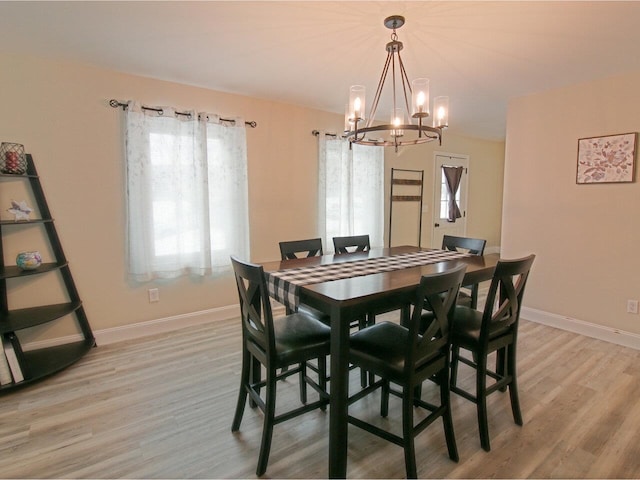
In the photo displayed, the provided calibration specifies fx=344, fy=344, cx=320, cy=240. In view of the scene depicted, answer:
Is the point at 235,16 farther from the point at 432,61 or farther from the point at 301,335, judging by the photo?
the point at 301,335

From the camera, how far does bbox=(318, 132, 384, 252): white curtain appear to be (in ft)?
13.7

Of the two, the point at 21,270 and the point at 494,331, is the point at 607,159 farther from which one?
the point at 21,270

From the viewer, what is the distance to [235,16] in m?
2.06

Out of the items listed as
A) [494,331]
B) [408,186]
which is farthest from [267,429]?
[408,186]

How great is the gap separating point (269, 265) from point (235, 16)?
1.53 meters

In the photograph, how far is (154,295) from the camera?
3.28 m

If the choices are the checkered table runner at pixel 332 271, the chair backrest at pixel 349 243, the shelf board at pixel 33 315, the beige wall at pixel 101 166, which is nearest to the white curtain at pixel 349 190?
the beige wall at pixel 101 166

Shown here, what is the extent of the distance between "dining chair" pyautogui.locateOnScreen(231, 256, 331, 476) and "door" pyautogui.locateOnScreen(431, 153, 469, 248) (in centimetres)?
412

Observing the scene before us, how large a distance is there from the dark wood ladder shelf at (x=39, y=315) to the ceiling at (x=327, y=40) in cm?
110

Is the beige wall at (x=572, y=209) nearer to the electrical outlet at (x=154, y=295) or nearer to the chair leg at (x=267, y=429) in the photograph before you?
the chair leg at (x=267, y=429)

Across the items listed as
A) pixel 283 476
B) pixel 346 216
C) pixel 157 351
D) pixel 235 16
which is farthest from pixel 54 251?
pixel 346 216

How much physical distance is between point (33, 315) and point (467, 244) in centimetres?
343

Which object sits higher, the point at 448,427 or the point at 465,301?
the point at 465,301

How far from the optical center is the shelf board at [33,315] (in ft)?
7.78
